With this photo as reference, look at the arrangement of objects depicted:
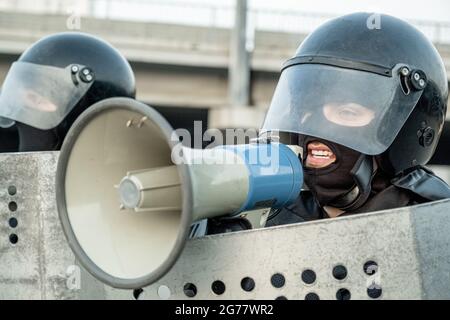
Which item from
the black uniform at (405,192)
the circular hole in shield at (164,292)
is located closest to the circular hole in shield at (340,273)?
the circular hole in shield at (164,292)

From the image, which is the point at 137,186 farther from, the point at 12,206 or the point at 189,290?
the point at 12,206

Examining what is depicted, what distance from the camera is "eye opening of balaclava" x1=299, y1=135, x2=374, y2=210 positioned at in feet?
10.9

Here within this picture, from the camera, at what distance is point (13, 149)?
795 centimetres

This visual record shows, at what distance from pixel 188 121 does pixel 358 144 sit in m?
20.3

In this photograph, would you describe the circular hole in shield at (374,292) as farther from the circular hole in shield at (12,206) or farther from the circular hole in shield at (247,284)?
the circular hole in shield at (12,206)

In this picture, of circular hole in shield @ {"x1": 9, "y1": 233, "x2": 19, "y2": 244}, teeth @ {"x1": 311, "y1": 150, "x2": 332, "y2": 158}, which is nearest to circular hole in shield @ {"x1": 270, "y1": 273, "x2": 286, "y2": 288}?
circular hole in shield @ {"x1": 9, "y1": 233, "x2": 19, "y2": 244}

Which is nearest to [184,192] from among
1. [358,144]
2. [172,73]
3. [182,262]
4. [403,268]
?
[182,262]

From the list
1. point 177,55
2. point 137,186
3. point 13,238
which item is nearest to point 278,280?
point 137,186

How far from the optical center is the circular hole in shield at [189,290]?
7.68 ft

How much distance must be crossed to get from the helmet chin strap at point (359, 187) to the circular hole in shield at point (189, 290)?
1.20 metres

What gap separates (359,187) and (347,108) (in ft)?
1.17

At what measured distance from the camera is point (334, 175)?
3330 mm

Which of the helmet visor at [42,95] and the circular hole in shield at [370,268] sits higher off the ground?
the circular hole in shield at [370,268]
